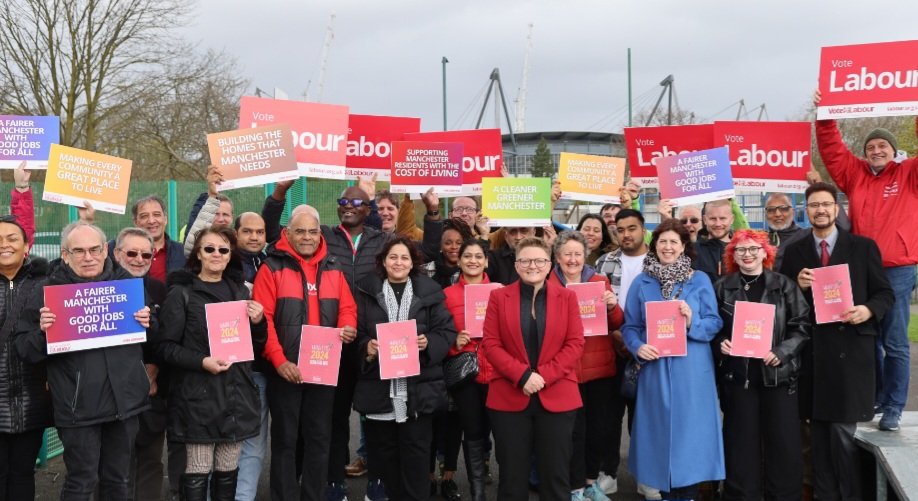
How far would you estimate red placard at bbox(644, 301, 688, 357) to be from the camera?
18.7 ft

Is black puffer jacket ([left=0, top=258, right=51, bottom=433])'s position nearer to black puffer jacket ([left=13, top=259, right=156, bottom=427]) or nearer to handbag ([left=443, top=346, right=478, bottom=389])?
black puffer jacket ([left=13, top=259, right=156, bottom=427])

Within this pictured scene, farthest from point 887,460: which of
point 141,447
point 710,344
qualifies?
point 141,447

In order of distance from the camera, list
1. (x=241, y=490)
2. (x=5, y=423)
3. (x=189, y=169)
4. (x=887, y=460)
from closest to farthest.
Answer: (x=5, y=423) < (x=887, y=460) < (x=241, y=490) < (x=189, y=169)

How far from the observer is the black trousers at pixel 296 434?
561cm

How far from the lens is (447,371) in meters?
6.00

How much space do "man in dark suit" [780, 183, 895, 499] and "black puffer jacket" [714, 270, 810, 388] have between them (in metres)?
0.19

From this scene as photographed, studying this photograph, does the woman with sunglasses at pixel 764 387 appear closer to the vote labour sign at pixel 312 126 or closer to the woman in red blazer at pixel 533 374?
the woman in red blazer at pixel 533 374

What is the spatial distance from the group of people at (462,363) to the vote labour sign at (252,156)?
209 millimetres

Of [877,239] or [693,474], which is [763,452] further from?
[877,239]

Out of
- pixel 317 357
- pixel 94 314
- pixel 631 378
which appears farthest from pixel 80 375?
pixel 631 378

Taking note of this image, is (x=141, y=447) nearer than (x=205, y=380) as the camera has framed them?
No

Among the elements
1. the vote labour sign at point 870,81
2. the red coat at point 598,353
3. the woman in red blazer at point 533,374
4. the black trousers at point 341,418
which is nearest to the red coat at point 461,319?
the woman in red blazer at point 533,374

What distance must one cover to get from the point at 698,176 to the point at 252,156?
392cm

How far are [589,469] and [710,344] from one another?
1.42 metres
